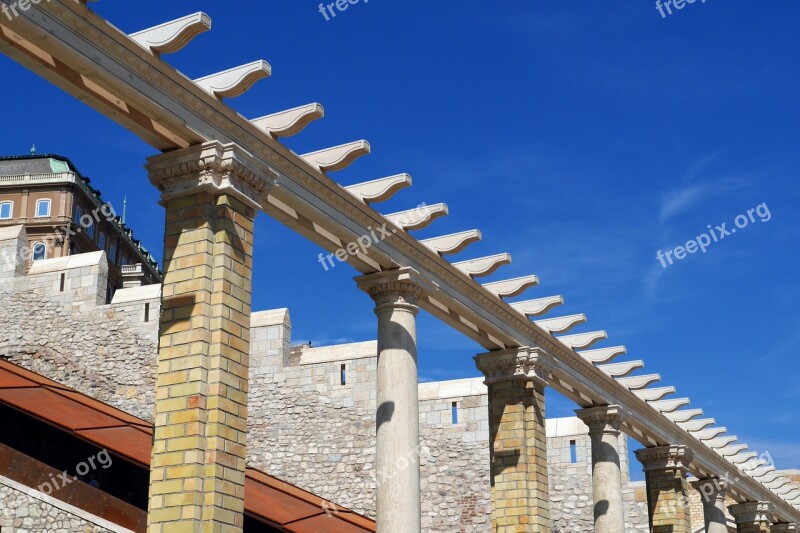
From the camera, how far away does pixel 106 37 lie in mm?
9070

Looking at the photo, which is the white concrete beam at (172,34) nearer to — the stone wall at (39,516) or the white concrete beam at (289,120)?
the white concrete beam at (289,120)

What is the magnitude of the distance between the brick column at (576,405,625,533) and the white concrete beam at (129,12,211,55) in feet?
38.4

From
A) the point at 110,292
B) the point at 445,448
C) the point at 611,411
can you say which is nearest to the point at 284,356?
the point at 445,448

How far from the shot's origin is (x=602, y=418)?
61.6ft

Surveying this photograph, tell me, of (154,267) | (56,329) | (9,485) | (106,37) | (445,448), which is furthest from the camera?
(154,267)

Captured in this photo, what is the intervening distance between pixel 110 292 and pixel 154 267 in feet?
53.8

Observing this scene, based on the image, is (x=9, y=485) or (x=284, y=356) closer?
(x=9, y=485)

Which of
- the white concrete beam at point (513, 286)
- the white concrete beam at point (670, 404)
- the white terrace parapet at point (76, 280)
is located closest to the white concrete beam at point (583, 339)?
the white concrete beam at point (513, 286)

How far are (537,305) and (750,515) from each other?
1373 cm

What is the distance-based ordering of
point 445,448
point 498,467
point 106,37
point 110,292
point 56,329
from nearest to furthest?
1. point 106,37
2. point 498,467
3. point 445,448
4. point 56,329
5. point 110,292

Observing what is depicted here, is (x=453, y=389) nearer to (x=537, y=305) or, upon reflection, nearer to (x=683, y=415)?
(x=683, y=415)

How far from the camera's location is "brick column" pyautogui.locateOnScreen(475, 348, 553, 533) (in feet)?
50.8

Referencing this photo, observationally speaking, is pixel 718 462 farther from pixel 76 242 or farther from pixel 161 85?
pixel 76 242

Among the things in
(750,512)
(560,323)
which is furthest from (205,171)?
(750,512)
